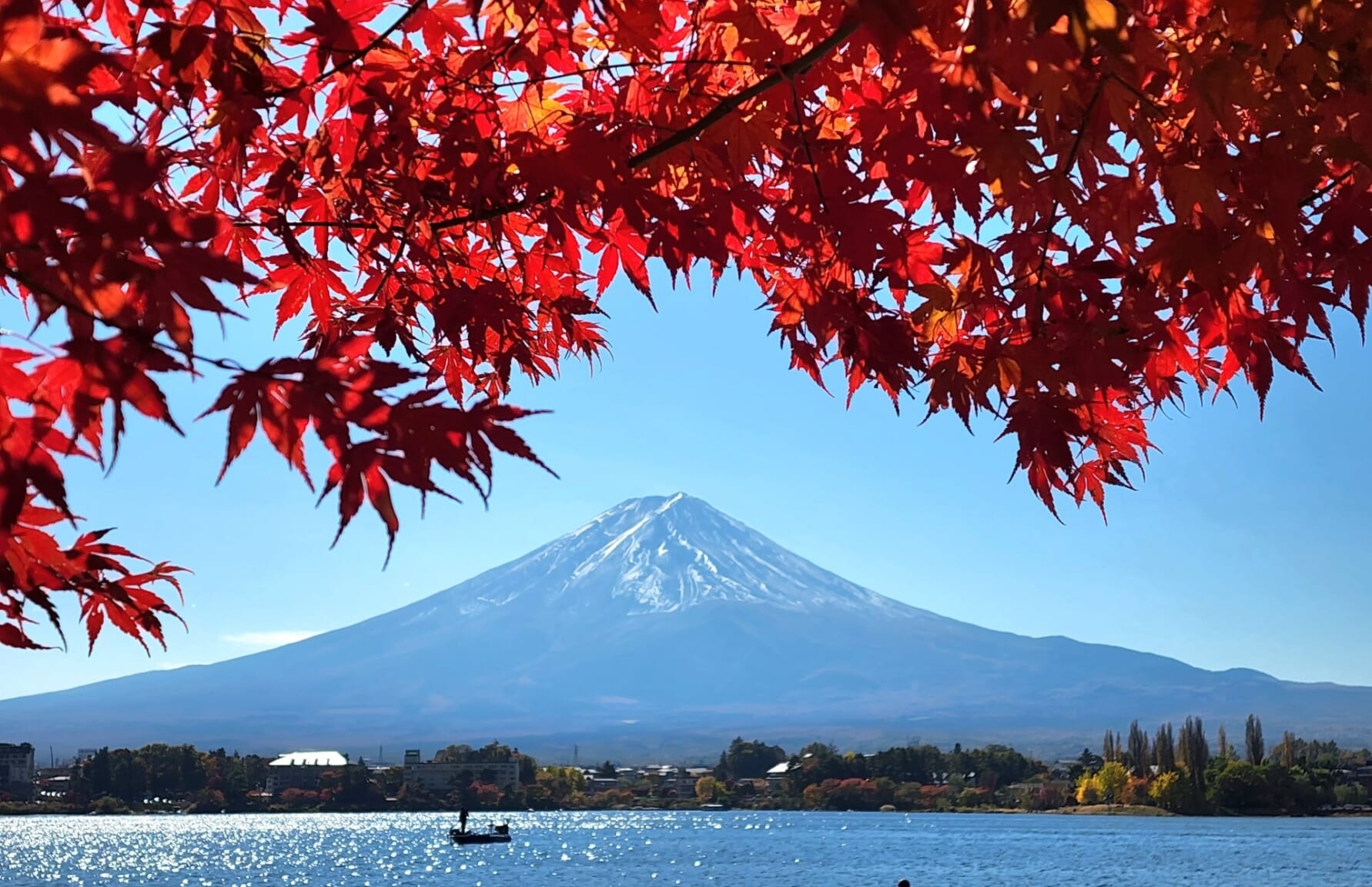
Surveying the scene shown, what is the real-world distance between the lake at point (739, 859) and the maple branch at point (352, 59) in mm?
98677

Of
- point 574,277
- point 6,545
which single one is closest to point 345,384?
point 6,545

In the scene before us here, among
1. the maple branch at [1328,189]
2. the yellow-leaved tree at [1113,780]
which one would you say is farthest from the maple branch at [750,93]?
the yellow-leaved tree at [1113,780]

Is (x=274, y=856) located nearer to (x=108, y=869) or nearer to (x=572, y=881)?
(x=108, y=869)

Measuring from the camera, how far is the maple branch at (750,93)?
2717 millimetres

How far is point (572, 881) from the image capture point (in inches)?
4102

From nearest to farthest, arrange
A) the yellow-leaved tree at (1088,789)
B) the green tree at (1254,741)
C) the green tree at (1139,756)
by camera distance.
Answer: the green tree at (1254,741)
the green tree at (1139,756)
the yellow-leaved tree at (1088,789)

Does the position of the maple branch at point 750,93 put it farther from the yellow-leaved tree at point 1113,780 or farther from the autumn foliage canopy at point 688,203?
the yellow-leaved tree at point 1113,780

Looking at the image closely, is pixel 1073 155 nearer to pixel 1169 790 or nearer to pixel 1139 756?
pixel 1139 756

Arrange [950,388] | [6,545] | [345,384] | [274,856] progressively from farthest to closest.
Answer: [274,856] → [950,388] → [6,545] → [345,384]

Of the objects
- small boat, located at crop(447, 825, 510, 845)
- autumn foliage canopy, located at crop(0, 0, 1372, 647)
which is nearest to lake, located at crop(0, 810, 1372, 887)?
small boat, located at crop(447, 825, 510, 845)

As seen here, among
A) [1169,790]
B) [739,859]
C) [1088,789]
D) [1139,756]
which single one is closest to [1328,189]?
[739,859]

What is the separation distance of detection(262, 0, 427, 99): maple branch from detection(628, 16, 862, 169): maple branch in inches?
26.2

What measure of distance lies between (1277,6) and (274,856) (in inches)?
6305

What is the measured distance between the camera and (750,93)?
294cm
